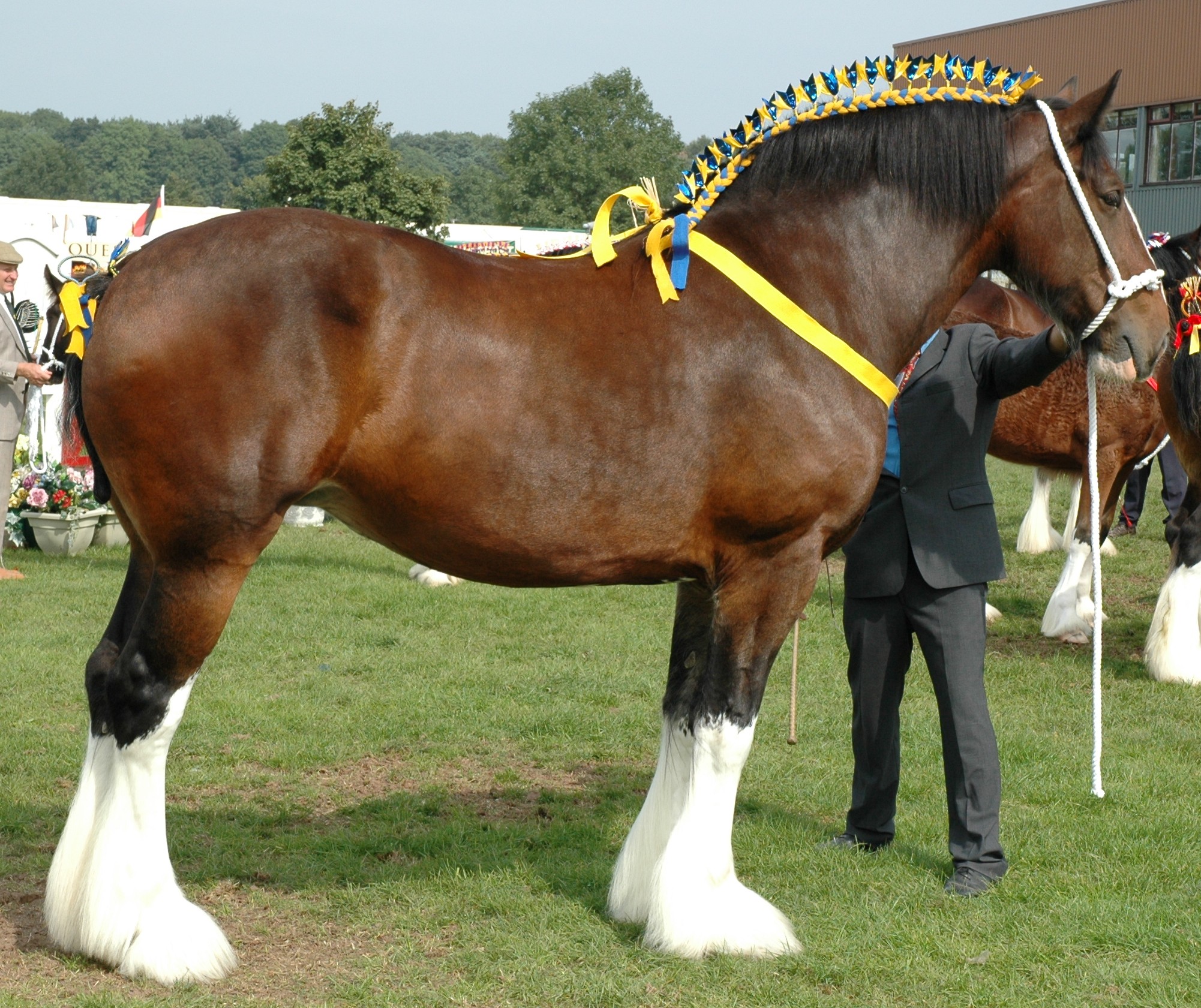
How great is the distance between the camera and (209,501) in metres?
3.03

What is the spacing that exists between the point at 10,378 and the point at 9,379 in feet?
0.39

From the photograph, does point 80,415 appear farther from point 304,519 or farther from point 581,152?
point 581,152

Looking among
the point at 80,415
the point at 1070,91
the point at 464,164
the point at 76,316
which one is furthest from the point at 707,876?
the point at 464,164

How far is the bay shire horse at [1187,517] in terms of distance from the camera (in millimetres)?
6848

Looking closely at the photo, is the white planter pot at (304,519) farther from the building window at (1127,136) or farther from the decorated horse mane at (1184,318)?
the building window at (1127,136)

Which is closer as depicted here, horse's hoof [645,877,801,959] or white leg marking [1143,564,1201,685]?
horse's hoof [645,877,801,959]

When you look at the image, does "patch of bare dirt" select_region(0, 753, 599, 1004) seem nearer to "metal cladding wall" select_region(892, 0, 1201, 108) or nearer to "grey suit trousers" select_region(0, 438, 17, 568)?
"grey suit trousers" select_region(0, 438, 17, 568)

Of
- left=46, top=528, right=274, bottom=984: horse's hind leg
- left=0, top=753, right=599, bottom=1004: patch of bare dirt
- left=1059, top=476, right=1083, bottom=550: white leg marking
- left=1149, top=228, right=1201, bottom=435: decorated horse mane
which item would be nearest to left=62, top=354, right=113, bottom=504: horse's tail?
left=46, top=528, right=274, bottom=984: horse's hind leg

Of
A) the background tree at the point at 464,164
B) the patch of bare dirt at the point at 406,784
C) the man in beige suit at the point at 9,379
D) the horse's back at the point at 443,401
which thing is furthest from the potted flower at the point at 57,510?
the background tree at the point at 464,164

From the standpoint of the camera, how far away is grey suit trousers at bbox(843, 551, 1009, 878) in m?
3.99

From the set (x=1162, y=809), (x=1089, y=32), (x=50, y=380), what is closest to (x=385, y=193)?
(x=1089, y=32)

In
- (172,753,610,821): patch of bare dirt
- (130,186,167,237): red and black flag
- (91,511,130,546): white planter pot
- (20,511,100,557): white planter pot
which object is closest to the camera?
(172,753,610,821): patch of bare dirt

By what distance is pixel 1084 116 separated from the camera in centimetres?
336

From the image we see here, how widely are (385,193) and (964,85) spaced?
3408 cm
